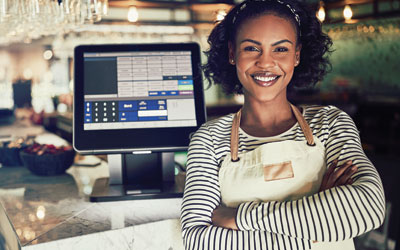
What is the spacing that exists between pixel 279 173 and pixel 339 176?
5.6 inches

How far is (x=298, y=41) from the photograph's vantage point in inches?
45.5

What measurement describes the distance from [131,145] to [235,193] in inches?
16.3

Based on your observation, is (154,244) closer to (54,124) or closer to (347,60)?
(54,124)

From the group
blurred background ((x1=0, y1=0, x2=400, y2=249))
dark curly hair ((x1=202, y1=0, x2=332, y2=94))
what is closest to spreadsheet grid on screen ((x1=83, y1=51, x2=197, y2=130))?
dark curly hair ((x1=202, y1=0, x2=332, y2=94))

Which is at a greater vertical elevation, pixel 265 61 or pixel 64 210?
pixel 265 61

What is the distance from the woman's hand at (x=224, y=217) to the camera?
967 mm

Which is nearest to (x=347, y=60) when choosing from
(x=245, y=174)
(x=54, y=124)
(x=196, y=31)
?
(x=196, y=31)

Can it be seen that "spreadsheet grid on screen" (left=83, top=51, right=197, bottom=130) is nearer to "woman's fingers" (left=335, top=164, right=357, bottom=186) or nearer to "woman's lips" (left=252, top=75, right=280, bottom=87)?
"woman's lips" (left=252, top=75, right=280, bottom=87)

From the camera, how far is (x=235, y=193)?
1.03 metres

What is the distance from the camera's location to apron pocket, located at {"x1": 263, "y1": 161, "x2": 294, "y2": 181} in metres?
1.01

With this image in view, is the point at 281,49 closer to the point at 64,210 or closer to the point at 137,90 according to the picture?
the point at 137,90

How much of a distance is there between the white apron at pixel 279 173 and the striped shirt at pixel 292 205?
3 cm

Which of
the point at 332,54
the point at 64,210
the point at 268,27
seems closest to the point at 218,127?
the point at 268,27

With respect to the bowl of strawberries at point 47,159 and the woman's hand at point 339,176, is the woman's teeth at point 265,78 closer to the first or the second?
the woman's hand at point 339,176
